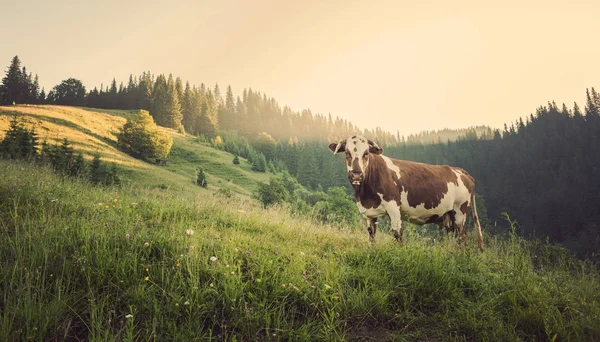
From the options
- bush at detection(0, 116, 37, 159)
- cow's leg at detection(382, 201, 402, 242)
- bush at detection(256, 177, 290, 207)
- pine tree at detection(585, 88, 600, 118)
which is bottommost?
bush at detection(256, 177, 290, 207)

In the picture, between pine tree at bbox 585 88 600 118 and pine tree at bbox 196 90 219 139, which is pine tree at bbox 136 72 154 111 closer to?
pine tree at bbox 196 90 219 139

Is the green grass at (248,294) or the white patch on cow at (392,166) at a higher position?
the white patch on cow at (392,166)

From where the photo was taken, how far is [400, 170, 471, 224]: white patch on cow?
682 centimetres

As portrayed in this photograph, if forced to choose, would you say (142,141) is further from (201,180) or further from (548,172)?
(548,172)

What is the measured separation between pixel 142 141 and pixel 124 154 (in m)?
4.62

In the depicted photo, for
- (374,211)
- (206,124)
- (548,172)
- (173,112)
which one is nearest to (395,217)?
(374,211)

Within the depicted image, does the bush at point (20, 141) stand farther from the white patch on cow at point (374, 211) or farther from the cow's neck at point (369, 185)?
the white patch on cow at point (374, 211)

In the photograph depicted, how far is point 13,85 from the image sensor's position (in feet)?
276

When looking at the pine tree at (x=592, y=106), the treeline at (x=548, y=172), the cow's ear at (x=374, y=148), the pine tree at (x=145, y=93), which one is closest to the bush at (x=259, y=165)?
the pine tree at (x=145, y=93)

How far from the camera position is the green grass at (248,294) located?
2650 millimetres

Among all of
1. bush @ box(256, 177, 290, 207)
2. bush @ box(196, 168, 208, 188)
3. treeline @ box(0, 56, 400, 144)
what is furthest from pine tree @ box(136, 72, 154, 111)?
bush @ box(256, 177, 290, 207)

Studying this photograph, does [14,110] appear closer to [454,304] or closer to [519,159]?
[454,304]

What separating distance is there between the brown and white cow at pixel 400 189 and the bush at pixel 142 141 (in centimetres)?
5944

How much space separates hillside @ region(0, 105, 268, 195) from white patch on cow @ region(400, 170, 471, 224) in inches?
1388
